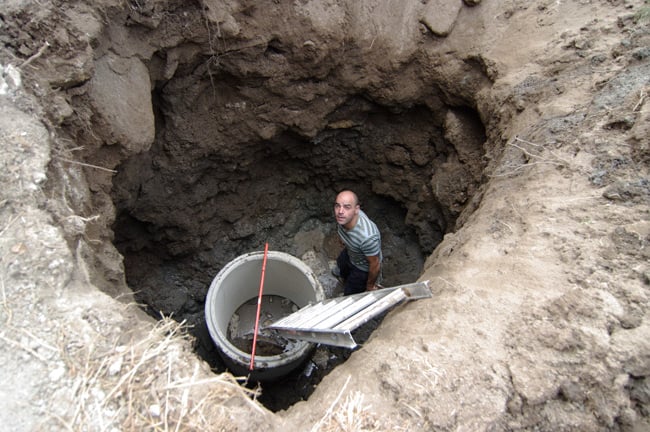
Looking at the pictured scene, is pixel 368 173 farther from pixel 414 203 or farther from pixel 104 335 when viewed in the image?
pixel 104 335

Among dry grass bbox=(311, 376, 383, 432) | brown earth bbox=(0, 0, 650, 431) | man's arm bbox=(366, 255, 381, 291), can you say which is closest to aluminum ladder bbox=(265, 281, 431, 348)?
brown earth bbox=(0, 0, 650, 431)

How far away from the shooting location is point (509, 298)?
5.82 ft

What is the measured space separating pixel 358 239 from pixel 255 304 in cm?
132

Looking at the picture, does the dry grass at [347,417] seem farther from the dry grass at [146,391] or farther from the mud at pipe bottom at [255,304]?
the mud at pipe bottom at [255,304]

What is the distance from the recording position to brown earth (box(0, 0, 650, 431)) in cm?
148

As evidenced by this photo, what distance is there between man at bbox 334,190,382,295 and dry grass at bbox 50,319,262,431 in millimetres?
1716

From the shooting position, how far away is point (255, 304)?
3893 mm

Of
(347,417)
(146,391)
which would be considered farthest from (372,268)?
(146,391)

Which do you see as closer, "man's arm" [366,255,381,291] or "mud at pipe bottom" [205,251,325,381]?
"mud at pipe bottom" [205,251,325,381]

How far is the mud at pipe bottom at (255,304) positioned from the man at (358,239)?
405 millimetres

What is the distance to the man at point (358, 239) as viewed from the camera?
3.03 metres

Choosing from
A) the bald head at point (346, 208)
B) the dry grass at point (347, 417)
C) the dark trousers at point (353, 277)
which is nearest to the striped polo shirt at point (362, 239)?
the bald head at point (346, 208)

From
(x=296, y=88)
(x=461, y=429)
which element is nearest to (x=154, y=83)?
(x=296, y=88)

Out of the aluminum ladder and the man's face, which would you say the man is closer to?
the man's face
